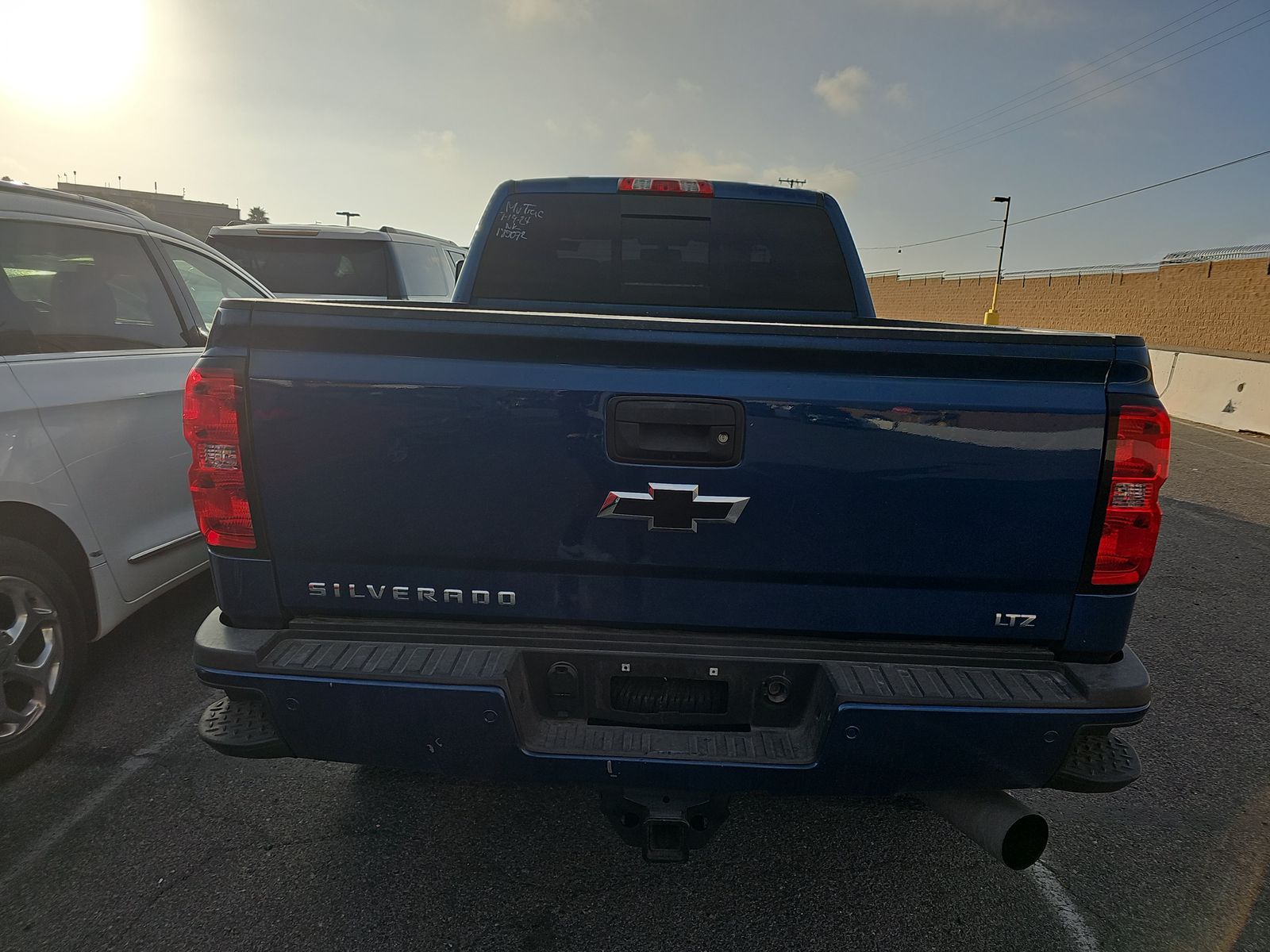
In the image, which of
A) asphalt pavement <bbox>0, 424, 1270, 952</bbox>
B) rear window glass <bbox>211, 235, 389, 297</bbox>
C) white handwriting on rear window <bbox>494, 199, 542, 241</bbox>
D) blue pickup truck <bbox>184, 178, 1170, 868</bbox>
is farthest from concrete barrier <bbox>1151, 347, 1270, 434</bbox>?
blue pickup truck <bbox>184, 178, 1170, 868</bbox>

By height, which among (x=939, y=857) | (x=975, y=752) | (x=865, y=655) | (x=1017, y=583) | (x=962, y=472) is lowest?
(x=939, y=857)

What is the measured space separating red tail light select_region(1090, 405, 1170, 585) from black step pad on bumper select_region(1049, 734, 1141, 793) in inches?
16.9

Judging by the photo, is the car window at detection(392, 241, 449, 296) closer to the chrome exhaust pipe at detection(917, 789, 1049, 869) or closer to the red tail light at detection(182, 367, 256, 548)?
the red tail light at detection(182, 367, 256, 548)

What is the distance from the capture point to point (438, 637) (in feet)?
6.38

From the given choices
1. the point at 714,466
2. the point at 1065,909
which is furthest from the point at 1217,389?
the point at 714,466

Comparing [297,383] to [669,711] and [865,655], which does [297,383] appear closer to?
[669,711]

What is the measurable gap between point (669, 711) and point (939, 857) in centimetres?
131

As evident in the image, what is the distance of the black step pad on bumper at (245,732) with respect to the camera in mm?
1937

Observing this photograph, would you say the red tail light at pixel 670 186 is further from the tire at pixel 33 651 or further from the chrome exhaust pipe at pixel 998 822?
the tire at pixel 33 651

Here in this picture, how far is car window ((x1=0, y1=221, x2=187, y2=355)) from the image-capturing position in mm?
3062

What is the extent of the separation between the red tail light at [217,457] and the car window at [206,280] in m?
2.70

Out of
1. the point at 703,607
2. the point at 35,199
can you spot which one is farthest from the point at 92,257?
the point at 703,607

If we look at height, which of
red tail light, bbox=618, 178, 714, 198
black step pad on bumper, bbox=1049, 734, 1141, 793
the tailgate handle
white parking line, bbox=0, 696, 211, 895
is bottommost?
white parking line, bbox=0, 696, 211, 895

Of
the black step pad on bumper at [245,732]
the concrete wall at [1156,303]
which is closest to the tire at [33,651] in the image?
the black step pad on bumper at [245,732]
